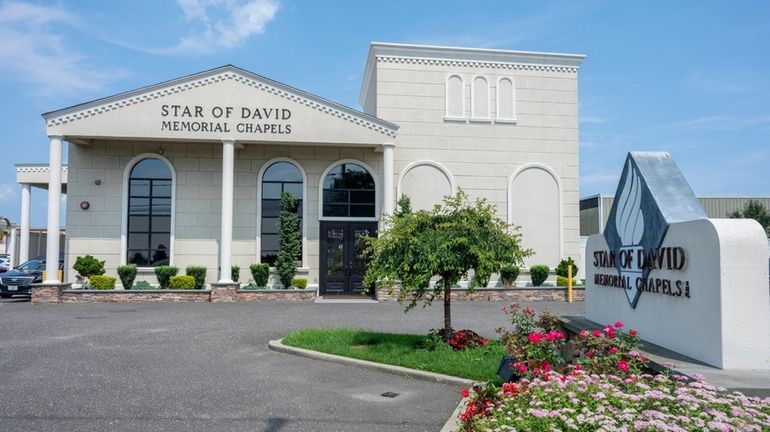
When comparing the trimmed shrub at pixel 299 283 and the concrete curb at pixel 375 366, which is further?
the trimmed shrub at pixel 299 283

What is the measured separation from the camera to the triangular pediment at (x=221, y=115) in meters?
19.8

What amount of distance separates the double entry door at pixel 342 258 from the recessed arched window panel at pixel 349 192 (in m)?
0.49

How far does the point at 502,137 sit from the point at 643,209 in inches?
657

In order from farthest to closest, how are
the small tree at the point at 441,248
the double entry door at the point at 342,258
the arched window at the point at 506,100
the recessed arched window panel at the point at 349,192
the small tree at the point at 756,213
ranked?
A: the small tree at the point at 756,213 < the arched window at the point at 506,100 < the recessed arched window panel at the point at 349,192 < the double entry door at the point at 342,258 < the small tree at the point at 441,248

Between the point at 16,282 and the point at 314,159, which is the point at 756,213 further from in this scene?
the point at 16,282

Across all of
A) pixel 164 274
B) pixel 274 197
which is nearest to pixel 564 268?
pixel 274 197

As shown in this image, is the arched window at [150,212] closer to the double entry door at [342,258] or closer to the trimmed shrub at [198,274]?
the trimmed shrub at [198,274]

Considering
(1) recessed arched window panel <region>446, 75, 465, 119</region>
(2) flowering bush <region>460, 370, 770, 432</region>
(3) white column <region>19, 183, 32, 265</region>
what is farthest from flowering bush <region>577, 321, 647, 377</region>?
(3) white column <region>19, 183, 32, 265</region>

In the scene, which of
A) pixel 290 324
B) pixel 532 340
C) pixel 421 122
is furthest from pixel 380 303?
pixel 532 340

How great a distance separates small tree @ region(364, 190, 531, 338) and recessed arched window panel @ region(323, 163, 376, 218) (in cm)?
1209

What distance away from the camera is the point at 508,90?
2372cm

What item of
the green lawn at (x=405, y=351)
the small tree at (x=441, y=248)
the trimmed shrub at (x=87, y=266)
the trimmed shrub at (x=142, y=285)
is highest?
the small tree at (x=441, y=248)

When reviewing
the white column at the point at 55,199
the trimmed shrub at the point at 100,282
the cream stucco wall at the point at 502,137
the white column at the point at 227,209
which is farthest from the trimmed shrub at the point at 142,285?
the cream stucco wall at the point at 502,137

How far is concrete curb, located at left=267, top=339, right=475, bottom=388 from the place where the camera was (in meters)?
8.18
